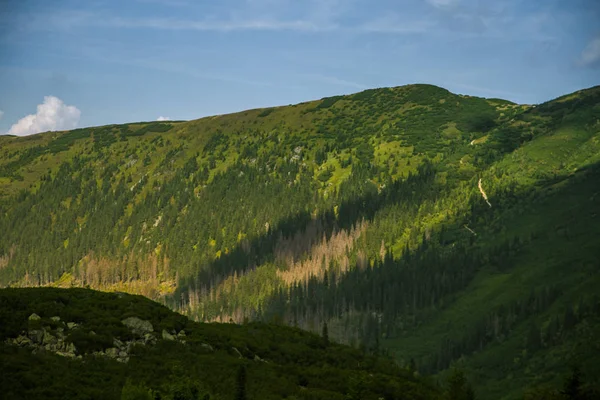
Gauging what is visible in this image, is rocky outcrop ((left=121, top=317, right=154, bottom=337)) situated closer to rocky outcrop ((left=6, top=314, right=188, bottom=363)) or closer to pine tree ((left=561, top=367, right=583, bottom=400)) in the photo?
rocky outcrop ((left=6, top=314, right=188, bottom=363))

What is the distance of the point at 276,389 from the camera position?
110438mm

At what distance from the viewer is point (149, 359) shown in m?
107

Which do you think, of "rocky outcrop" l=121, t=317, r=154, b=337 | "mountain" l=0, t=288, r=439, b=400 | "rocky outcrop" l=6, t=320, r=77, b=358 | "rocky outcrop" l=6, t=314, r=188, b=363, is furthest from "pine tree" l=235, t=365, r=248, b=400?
"rocky outcrop" l=121, t=317, r=154, b=337

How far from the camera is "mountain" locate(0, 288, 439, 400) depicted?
287ft

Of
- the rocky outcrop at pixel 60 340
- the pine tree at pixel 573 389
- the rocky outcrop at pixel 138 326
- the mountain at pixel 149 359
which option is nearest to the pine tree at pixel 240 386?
the mountain at pixel 149 359

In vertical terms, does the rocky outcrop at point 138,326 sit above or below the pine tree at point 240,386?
above

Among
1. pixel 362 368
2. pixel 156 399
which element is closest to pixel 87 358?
pixel 156 399

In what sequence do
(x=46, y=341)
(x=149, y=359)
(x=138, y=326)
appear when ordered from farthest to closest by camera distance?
(x=138, y=326) < (x=149, y=359) < (x=46, y=341)

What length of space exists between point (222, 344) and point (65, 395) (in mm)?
47781

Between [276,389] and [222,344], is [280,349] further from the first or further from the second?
[276,389]

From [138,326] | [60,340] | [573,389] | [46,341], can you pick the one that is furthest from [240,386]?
[573,389]

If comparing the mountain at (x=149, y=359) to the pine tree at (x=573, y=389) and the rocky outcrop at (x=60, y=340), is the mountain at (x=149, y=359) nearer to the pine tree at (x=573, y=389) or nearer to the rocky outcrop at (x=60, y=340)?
the rocky outcrop at (x=60, y=340)

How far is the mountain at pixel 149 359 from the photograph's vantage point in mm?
87438

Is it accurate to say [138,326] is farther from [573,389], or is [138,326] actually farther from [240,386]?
[573,389]
